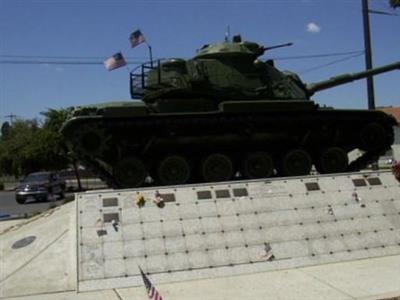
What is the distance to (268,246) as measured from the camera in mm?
8633

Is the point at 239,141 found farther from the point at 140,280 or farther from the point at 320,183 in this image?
the point at 140,280

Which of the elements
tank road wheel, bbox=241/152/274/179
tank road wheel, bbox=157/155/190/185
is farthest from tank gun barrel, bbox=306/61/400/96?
tank road wheel, bbox=157/155/190/185

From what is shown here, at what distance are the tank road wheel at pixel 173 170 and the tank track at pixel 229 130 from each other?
0.35 metres

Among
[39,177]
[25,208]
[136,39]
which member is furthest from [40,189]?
[136,39]

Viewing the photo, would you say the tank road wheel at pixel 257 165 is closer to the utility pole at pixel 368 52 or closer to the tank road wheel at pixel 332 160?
the tank road wheel at pixel 332 160

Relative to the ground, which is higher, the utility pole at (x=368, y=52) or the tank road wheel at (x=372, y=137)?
the utility pole at (x=368, y=52)

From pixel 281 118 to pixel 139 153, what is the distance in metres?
3.00

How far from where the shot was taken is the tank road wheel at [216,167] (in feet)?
40.6

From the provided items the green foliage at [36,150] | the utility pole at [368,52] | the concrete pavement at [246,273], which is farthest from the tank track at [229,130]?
the green foliage at [36,150]

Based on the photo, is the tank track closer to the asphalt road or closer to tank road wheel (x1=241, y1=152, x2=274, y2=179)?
tank road wheel (x1=241, y1=152, x2=274, y2=179)

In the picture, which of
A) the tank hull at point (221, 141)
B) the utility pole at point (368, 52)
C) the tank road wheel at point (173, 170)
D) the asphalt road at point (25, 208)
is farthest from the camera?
the utility pole at point (368, 52)

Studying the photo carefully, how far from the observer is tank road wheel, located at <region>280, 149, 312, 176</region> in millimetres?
13047

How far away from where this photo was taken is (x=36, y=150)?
45.3 metres

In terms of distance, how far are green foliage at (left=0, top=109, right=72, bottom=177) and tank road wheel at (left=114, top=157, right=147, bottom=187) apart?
2913 centimetres
